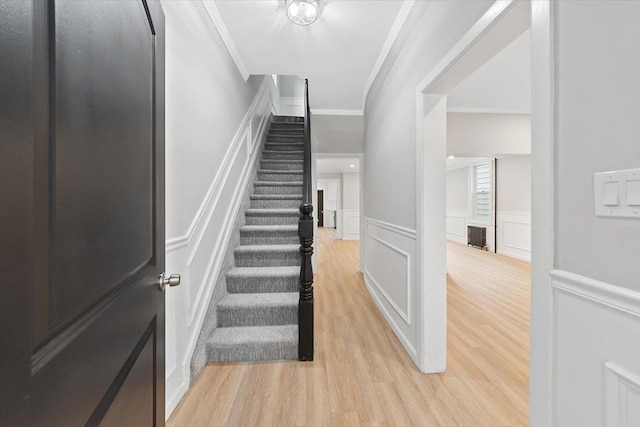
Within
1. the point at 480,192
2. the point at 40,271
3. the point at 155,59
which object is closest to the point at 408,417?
the point at 40,271

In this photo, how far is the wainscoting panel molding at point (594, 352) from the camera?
2.16 feet

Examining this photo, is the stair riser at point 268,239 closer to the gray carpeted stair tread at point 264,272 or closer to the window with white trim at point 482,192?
the gray carpeted stair tread at point 264,272

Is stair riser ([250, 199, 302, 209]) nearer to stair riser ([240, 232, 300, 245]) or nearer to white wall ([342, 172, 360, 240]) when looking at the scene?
stair riser ([240, 232, 300, 245])

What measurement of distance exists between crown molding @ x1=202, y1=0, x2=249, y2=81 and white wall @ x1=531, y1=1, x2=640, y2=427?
2.08m

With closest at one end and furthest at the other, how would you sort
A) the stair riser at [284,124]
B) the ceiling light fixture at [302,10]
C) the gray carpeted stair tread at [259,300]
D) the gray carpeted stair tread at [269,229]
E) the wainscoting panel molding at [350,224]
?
the ceiling light fixture at [302,10] < the gray carpeted stair tread at [259,300] < the gray carpeted stair tread at [269,229] < the stair riser at [284,124] < the wainscoting panel molding at [350,224]

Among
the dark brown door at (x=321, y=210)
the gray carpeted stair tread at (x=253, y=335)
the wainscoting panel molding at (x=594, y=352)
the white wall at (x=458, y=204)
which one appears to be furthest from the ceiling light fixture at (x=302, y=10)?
the dark brown door at (x=321, y=210)

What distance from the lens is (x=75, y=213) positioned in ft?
1.51

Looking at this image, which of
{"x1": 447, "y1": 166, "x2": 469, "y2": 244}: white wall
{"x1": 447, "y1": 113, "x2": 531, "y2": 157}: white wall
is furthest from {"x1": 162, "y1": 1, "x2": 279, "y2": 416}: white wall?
{"x1": 447, "y1": 166, "x2": 469, "y2": 244}: white wall

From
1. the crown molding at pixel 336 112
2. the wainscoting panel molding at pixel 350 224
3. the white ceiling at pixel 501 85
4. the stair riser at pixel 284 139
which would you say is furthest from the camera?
the wainscoting panel molding at pixel 350 224

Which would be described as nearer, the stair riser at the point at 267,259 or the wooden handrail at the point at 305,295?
the wooden handrail at the point at 305,295

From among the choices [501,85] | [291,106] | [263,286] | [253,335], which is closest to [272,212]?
[263,286]

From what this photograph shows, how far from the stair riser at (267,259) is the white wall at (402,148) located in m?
0.92

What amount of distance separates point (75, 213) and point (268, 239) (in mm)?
2322

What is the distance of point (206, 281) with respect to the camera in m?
1.91
